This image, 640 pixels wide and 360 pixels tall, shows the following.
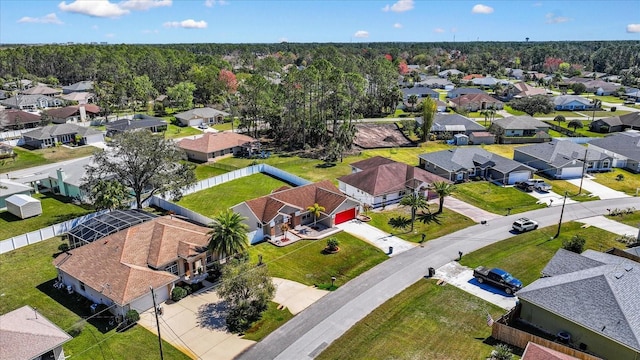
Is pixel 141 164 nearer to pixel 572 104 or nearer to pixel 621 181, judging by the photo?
pixel 621 181

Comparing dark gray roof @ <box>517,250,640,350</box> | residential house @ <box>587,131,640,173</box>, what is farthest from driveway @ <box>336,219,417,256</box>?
residential house @ <box>587,131,640,173</box>

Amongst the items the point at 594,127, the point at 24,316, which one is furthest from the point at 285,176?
the point at 594,127

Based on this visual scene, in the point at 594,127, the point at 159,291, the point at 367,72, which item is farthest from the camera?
the point at 367,72

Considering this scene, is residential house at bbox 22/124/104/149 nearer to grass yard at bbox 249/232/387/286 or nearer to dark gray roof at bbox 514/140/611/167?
grass yard at bbox 249/232/387/286

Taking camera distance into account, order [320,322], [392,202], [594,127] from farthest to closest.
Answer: [594,127] → [392,202] → [320,322]

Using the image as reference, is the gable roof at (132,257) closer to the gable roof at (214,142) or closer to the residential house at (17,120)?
the gable roof at (214,142)

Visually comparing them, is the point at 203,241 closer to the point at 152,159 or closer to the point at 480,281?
the point at 152,159

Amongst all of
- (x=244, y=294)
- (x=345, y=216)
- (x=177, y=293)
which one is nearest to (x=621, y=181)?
(x=345, y=216)
